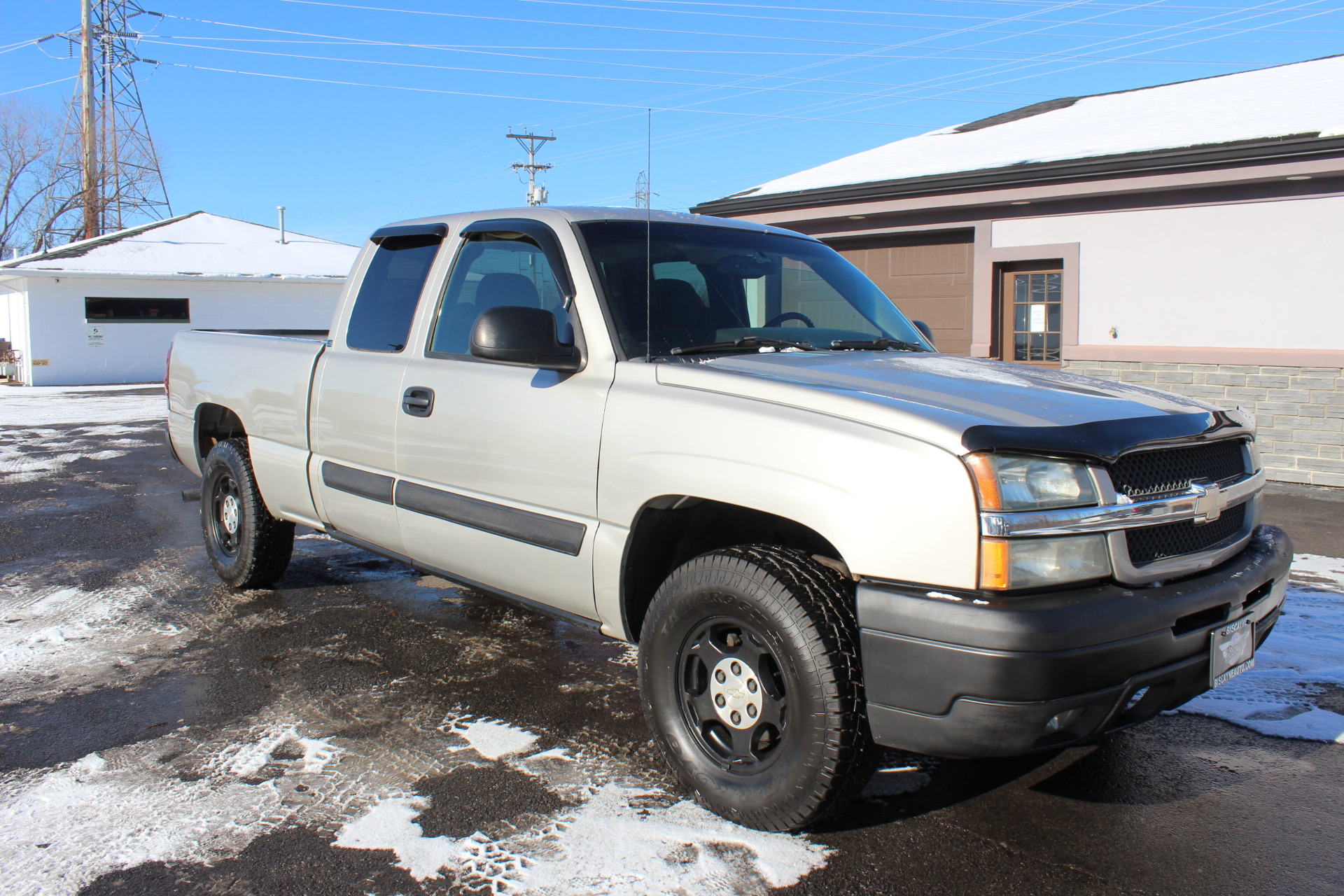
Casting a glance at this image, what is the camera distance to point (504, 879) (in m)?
2.79

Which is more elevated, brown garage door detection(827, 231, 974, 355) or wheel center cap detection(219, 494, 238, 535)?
brown garage door detection(827, 231, 974, 355)

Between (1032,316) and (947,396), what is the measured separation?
9.83 metres

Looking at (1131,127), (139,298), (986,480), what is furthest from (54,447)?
(139,298)

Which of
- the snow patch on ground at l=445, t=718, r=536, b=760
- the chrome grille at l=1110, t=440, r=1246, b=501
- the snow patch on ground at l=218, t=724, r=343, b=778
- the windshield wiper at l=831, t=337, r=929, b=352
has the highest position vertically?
the windshield wiper at l=831, t=337, r=929, b=352

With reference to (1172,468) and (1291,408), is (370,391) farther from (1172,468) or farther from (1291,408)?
(1291,408)

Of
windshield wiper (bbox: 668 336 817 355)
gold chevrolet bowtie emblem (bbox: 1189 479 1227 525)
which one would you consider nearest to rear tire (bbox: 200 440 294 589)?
windshield wiper (bbox: 668 336 817 355)

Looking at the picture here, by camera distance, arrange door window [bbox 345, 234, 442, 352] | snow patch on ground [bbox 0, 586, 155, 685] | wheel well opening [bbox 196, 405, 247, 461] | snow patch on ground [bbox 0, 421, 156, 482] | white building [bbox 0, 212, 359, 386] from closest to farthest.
Result: door window [bbox 345, 234, 442, 352], snow patch on ground [bbox 0, 586, 155, 685], wheel well opening [bbox 196, 405, 247, 461], snow patch on ground [bbox 0, 421, 156, 482], white building [bbox 0, 212, 359, 386]

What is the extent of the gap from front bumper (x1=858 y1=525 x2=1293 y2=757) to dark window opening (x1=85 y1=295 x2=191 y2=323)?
2962 centimetres

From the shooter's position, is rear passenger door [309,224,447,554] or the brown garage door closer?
rear passenger door [309,224,447,554]

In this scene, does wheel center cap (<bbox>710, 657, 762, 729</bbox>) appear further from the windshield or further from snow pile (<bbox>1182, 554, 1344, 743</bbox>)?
snow pile (<bbox>1182, 554, 1344, 743</bbox>)

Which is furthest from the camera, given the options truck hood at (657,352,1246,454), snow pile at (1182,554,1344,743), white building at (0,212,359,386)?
white building at (0,212,359,386)

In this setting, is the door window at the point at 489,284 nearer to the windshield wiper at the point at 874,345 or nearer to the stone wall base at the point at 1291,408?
the windshield wiper at the point at 874,345

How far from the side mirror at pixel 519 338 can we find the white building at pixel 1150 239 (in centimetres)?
844

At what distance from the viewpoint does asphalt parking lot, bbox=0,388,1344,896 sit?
2.85 meters
